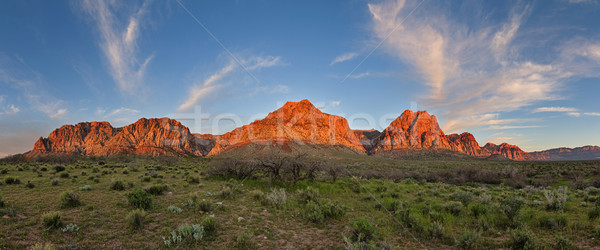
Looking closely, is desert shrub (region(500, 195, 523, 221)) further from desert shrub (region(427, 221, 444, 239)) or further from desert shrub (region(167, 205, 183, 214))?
desert shrub (region(167, 205, 183, 214))

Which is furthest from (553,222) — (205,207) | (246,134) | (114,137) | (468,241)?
(114,137)

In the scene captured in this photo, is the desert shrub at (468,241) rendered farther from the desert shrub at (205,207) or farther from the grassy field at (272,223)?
the desert shrub at (205,207)

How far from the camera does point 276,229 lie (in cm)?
733

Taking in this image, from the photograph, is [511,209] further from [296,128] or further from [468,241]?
[296,128]

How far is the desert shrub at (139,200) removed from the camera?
8592 mm

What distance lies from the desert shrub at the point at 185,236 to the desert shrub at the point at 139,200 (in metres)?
3.39

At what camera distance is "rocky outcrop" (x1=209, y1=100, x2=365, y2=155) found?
374 ft

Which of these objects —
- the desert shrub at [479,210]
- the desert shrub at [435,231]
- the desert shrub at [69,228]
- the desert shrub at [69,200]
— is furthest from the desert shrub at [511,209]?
the desert shrub at [69,200]

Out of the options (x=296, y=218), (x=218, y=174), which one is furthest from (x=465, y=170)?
(x=218, y=174)

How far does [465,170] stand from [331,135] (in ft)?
387

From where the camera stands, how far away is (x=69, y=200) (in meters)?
8.38

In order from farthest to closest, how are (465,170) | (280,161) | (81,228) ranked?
(465,170) < (280,161) < (81,228)

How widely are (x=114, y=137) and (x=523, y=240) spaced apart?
8318 inches

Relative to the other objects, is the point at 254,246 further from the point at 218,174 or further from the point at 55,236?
the point at 218,174
